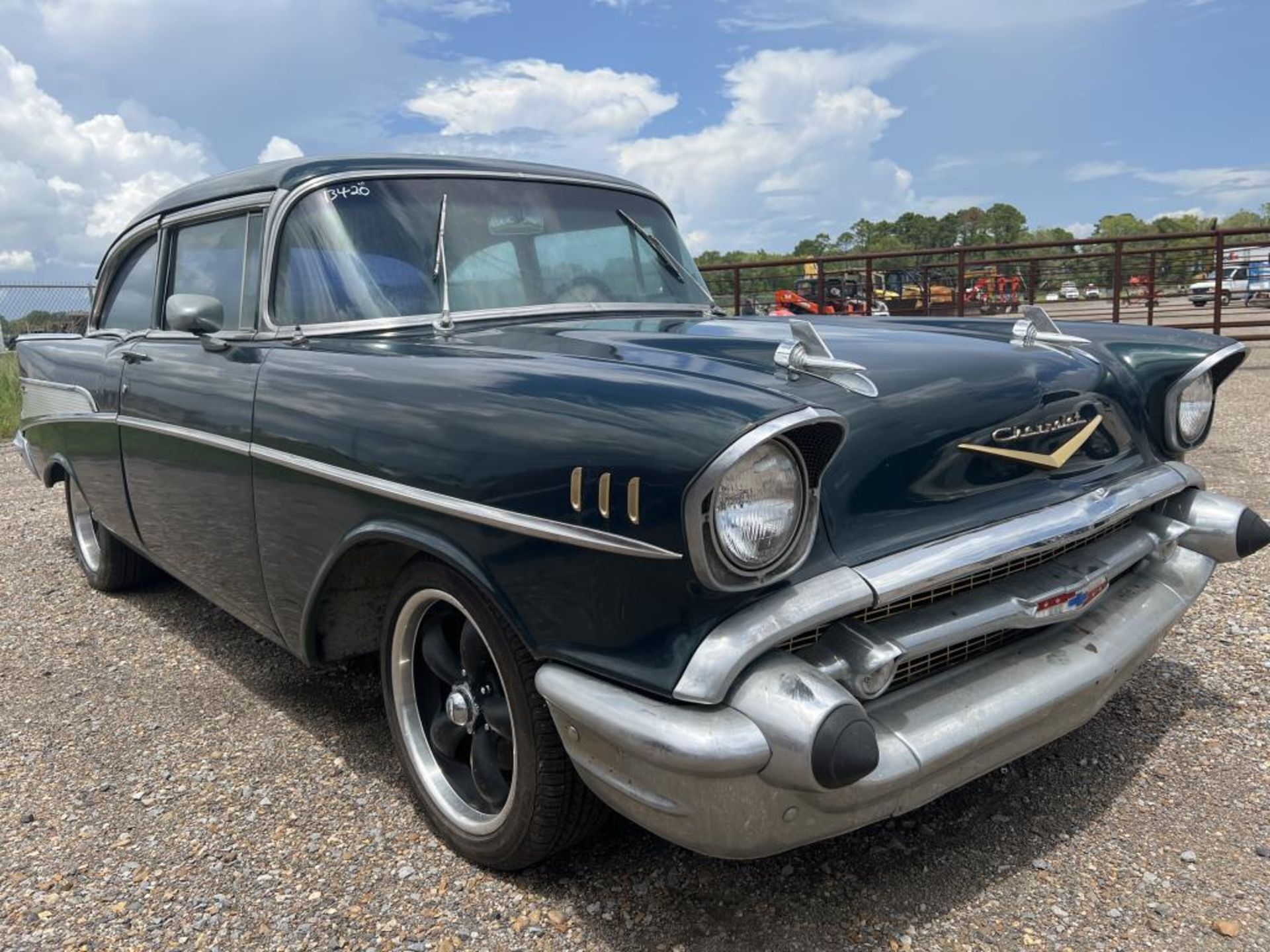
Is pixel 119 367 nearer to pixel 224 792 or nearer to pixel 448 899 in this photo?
pixel 224 792

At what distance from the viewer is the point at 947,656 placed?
205cm

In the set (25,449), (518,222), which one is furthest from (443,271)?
(25,449)

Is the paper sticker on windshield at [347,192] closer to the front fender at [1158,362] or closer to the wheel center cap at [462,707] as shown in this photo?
the wheel center cap at [462,707]

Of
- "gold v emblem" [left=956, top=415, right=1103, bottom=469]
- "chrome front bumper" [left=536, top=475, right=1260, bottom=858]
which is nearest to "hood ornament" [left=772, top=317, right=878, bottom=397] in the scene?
"gold v emblem" [left=956, top=415, right=1103, bottom=469]

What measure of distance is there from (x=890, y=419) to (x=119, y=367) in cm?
284

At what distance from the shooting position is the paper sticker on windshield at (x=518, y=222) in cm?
297

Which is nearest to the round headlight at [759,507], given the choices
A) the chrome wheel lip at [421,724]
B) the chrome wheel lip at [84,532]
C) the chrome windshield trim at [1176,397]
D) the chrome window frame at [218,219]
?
Result: the chrome wheel lip at [421,724]

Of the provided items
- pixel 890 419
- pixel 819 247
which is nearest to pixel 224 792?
pixel 890 419

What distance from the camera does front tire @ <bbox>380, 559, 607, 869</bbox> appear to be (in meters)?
1.99

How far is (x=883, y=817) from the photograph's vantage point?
6.04 ft

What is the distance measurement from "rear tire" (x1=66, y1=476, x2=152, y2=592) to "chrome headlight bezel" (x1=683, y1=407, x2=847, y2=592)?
3363 mm

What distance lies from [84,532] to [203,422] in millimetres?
2271

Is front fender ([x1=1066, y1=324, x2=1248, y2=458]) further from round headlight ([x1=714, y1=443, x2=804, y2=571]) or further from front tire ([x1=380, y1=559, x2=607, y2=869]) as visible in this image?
front tire ([x1=380, y1=559, x2=607, y2=869])

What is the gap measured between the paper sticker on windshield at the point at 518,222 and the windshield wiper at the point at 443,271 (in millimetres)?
161
